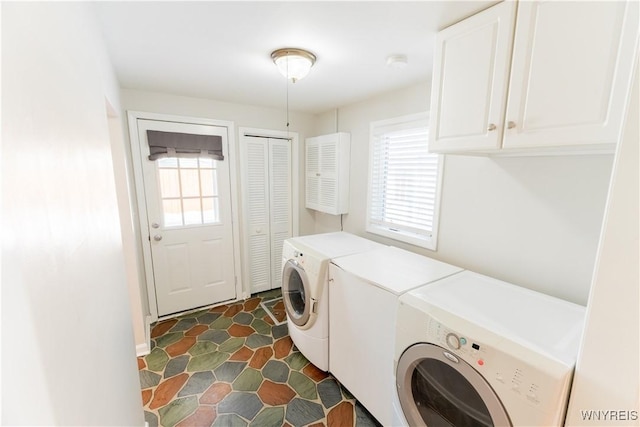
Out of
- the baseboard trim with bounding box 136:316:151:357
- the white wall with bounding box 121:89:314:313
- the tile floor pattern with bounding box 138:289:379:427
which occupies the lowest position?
the tile floor pattern with bounding box 138:289:379:427

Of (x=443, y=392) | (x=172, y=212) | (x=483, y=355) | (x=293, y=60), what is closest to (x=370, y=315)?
(x=443, y=392)

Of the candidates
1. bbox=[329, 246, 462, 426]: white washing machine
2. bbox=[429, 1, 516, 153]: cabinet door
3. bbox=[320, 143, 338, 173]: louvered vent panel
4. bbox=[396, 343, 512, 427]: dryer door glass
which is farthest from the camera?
bbox=[320, 143, 338, 173]: louvered vent panel

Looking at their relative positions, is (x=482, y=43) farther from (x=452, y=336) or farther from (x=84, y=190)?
(x=84, y=190)

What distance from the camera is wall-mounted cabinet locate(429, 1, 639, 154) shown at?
2.93 feet

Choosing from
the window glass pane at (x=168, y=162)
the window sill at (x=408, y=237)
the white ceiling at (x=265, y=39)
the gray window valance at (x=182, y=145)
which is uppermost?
the white ceiling at (x=265, y=39)

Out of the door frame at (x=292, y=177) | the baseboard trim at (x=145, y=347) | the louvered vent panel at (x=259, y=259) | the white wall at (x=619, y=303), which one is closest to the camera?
the white wall at (x=619, y=303)

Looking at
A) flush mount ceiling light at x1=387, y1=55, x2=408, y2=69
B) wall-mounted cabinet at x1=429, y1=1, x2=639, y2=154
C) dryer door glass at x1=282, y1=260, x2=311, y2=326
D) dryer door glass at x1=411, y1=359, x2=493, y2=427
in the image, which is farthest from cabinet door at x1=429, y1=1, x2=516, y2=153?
dryer door glass at x1=282, y1=260, x2=311, y2=326

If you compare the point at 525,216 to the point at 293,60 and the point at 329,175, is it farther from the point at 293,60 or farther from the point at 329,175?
the point at 329,175

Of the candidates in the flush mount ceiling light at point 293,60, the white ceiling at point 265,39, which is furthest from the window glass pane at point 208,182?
the flush mount ceiling light at point 293,60

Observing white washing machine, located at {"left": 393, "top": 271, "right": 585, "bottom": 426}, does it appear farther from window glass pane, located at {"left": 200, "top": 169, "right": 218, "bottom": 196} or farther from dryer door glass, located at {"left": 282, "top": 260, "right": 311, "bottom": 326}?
window glass pane, located at {"left": 200, "top": 169, "right": 218, "bottom": 196}

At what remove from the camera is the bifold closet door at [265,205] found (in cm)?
307

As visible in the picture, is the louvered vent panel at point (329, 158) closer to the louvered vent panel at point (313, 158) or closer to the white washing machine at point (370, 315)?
the louvered vent panel at point (313, 158)

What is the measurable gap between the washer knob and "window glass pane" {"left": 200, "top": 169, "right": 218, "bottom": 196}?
2.54 metres

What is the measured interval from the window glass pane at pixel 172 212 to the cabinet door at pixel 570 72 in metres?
2.74
